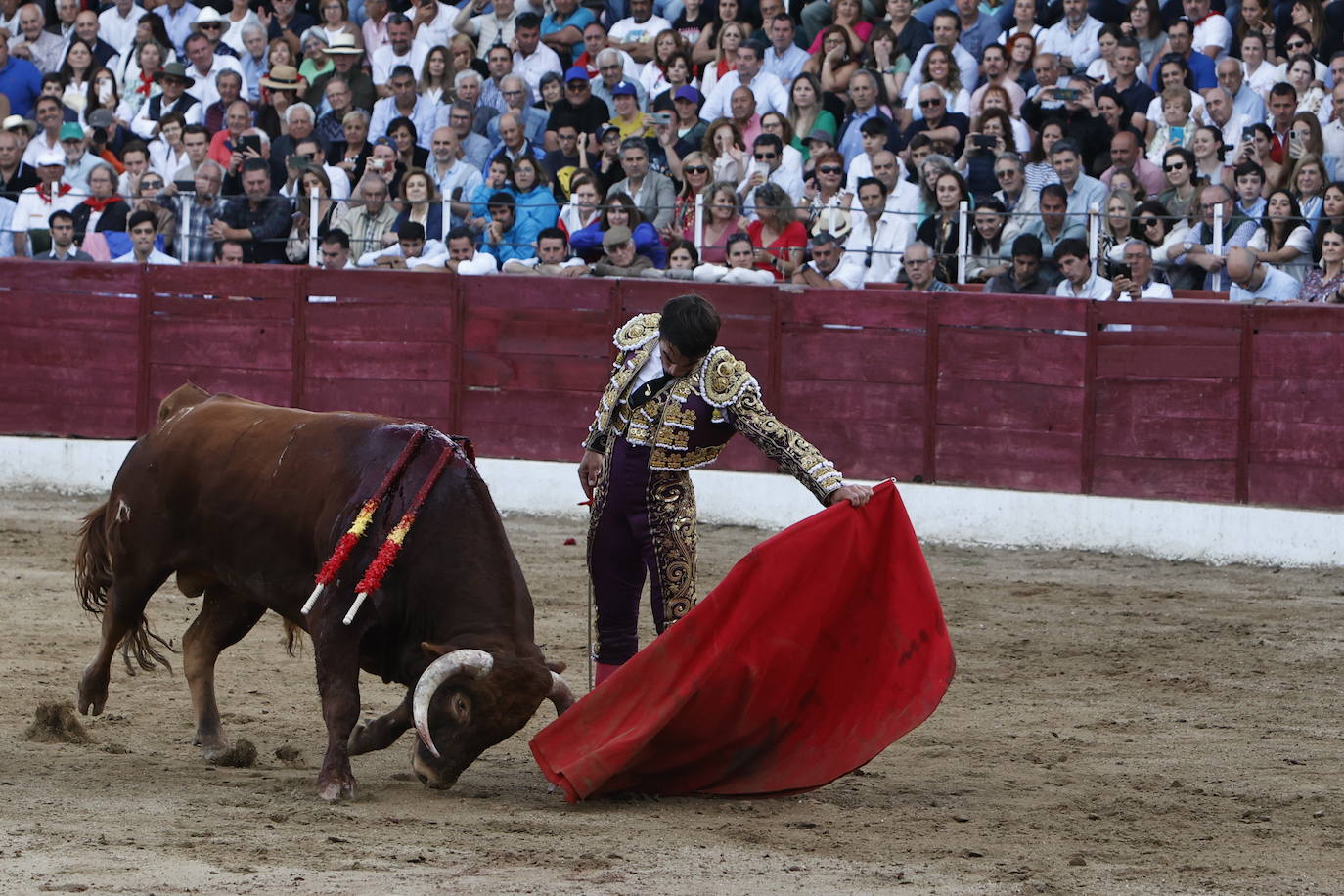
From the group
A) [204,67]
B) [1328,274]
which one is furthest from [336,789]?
[204,67]

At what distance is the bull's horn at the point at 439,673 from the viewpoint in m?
4.31

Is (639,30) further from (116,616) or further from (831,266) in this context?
(116,616)

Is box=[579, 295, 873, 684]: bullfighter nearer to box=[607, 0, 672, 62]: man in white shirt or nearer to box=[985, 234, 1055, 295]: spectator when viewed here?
box=[985, 234, 1055, 295]: spectator

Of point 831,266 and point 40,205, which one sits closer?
point 831,266

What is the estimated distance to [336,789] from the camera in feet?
14.8

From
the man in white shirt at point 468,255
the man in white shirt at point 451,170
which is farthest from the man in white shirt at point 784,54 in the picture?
the man in white shirt at point 468,255

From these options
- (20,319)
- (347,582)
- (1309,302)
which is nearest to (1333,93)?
(1309,302)

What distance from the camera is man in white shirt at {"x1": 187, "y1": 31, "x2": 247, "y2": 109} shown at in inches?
483

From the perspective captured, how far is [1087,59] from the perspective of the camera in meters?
10.2

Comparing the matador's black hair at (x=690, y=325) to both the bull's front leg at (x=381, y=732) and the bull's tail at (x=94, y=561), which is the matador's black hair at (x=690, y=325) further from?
the bull's tail at (x=94, y=561)

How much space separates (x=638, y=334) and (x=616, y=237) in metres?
4.90

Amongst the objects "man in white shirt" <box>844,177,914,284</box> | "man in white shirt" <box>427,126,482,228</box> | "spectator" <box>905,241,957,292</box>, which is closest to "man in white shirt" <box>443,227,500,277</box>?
"man in white shirt" <box>427,126,482,228</box>

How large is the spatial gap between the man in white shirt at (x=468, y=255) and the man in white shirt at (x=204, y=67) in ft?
9.15

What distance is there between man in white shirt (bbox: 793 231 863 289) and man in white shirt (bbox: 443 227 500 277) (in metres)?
1.63
